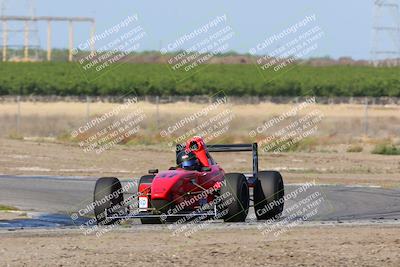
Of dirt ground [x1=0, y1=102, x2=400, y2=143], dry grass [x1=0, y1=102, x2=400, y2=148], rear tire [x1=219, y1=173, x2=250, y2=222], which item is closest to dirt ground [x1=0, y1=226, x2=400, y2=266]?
rear tire [x1=219, y1=173, x2=250, y2=222]

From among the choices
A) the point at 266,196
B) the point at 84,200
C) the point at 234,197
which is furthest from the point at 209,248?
the point at 84,200

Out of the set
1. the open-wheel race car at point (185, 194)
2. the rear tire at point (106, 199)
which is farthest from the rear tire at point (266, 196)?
the rear tire at point (106, 199)

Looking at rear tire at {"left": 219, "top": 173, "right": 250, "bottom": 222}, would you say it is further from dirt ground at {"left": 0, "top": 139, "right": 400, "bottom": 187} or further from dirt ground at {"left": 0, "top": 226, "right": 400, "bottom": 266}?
dirt ground at {"left": 0, "top": 139, "right": 400, "bottom": 187}

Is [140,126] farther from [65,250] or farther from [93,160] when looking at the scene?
[65,250]

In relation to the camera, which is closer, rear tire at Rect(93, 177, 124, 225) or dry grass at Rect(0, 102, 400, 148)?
rear tire at Rect(93, 177, 124, 225)

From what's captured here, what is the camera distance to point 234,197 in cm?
2280

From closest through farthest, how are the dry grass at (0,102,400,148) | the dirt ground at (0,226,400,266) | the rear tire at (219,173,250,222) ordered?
the dirt ground at (0,226,400,266) → the rear tire at (219,173,250,222) → the dry grass at (0,102,400,148)

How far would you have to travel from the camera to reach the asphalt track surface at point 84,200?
84.3 ft

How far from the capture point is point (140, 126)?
66250 millimetres

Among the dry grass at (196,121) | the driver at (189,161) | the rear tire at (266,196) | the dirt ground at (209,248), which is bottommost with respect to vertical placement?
the dirt ground at (209,248)

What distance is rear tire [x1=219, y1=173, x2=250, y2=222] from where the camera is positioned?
22.8 m

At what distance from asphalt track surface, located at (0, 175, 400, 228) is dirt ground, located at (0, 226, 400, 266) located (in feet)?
12.2

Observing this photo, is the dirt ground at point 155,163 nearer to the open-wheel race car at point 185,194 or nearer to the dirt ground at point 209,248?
the open-wheel race car at point 185,194

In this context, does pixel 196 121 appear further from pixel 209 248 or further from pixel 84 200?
pixel 209 248
